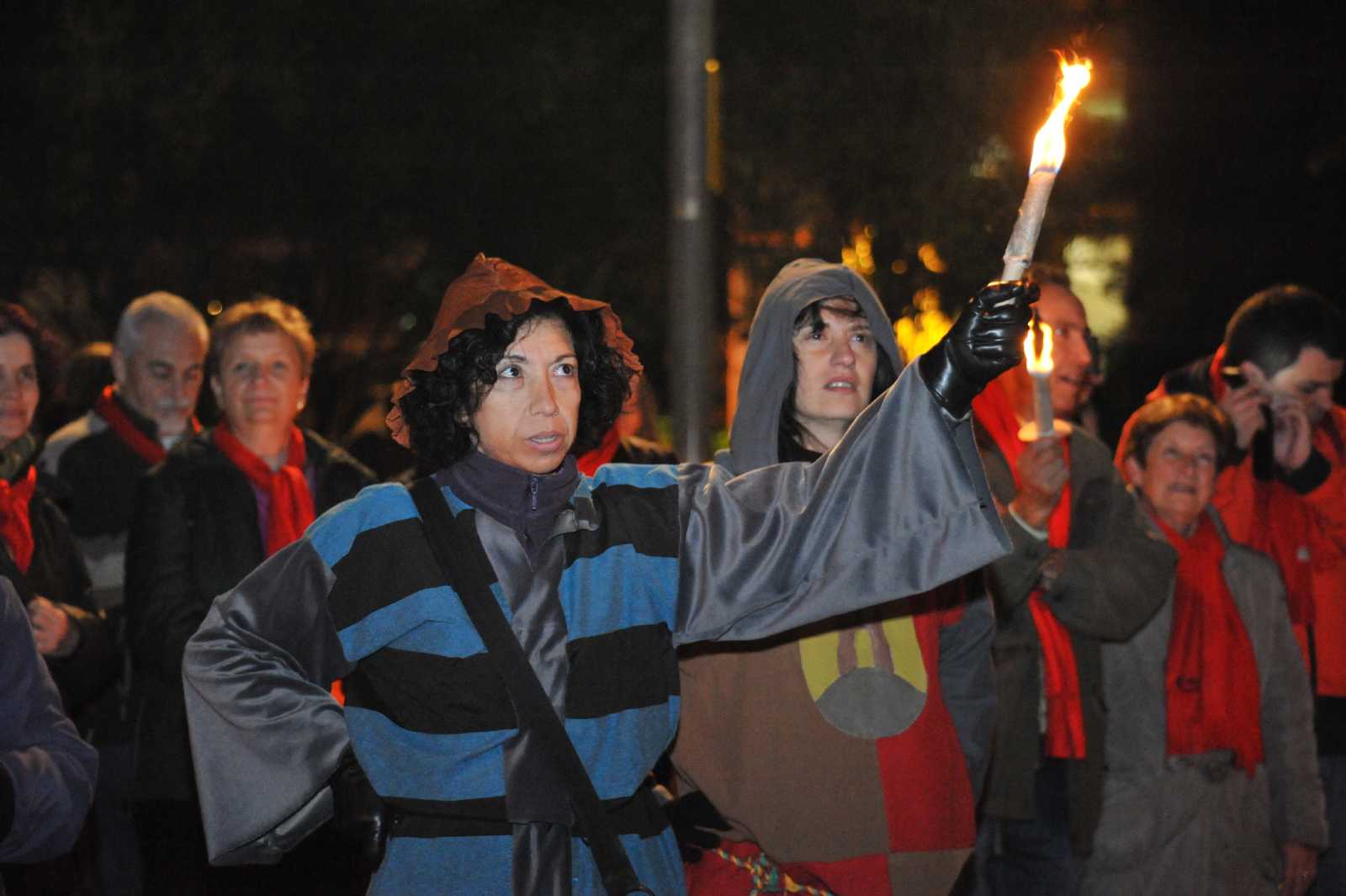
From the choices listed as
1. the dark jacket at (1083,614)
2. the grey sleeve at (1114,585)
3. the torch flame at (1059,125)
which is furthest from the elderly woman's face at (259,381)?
the torch flame at (1059,125)

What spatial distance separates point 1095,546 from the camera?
17.3 feet

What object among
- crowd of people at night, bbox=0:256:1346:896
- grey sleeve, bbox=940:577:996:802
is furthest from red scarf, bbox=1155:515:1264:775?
grey sleeve, bbox=940:577:996:802

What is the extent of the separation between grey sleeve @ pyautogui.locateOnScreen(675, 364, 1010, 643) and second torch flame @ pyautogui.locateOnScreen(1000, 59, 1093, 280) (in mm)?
375

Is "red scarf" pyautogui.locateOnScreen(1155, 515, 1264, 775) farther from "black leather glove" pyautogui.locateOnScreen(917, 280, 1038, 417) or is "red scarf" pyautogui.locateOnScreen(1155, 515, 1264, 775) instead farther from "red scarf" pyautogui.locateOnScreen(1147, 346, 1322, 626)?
"black leather glove" pyautogui.locateOnScreen(917, 280, 1038, 417)

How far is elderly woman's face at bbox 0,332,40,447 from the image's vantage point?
5.20 meters

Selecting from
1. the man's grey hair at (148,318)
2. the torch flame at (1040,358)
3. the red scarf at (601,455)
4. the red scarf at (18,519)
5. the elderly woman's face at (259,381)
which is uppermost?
the man's grey hair at (148,318)

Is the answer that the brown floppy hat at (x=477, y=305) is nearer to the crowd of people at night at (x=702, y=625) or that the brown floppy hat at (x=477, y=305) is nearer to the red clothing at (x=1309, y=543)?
the crowd of people at night at (x=702, y=625)

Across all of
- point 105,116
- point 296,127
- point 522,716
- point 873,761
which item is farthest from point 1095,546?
point 105,116

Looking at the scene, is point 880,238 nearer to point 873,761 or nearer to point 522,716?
point 873,761

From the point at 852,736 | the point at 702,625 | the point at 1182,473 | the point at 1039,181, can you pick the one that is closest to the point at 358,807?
the point at 702,625

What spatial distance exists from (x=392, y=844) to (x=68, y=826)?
27.1 inches

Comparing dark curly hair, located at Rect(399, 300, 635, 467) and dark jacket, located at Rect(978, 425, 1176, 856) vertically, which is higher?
dark curly hair, located at Rect(399, 300, 635, 467)

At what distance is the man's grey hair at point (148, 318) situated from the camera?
22.6 feet

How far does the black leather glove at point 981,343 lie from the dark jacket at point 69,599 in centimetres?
301
